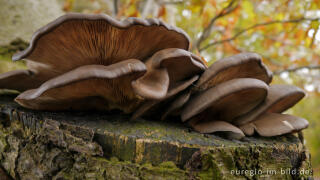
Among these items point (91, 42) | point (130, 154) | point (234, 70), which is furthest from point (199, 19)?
point (130, 154)

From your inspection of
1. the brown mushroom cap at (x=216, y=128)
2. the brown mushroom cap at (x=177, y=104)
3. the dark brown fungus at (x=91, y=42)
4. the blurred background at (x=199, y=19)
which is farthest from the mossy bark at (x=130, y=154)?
the blurred background at (x=199, y=19)

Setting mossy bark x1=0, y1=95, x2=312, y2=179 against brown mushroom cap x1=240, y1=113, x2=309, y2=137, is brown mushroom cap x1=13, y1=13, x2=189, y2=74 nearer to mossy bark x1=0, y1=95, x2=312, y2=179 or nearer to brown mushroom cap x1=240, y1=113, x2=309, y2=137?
mossy bark x1=0, y1=95, x2=312, y2=179

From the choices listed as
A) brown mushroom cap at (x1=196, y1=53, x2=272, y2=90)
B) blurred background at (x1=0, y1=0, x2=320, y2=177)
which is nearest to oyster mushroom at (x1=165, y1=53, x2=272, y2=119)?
brown mushroom cap at (x1=196, y1=53, x2=272, y2=90)

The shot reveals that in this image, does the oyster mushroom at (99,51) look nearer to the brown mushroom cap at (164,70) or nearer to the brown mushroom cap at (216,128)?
the brown mushroom cap at (164,70)

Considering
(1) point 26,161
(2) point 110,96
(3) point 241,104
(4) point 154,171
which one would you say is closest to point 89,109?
(2) point 110,96

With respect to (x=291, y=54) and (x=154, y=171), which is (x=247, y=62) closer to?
(x=154, y=171)

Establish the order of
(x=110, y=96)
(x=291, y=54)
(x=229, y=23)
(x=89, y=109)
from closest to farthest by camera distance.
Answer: (x=110, y=96)
(x=89, y=109)
(x=229, y=23)
(x=291, y=54)
